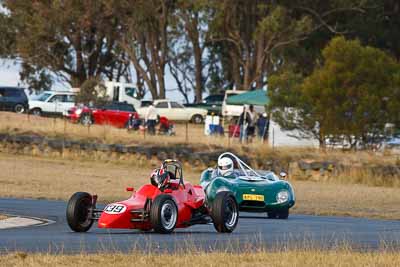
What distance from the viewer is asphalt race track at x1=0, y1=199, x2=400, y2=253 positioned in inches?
617

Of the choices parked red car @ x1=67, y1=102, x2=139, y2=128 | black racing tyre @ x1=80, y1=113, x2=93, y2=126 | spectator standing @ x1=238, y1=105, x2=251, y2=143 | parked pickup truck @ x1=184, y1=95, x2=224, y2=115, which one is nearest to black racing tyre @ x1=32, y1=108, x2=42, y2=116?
parked red car @ x1=67, y1=102, x2=139, y2=128

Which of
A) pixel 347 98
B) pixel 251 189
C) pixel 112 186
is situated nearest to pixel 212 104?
pixel 347 98

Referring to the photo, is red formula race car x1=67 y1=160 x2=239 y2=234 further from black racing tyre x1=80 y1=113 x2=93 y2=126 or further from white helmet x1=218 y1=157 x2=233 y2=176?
black racing tyre x1=80 y1=113 x2=93 y2=126

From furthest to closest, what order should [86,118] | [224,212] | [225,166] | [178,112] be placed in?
[178,112] < [86,118] < [225,166] < [224,212]

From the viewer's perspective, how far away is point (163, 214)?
1792 centimetres

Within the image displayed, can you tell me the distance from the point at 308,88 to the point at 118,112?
614 inches

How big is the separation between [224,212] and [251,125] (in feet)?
112

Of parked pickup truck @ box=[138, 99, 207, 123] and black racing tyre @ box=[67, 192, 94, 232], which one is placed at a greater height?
parked pickup truck @ box=[138, 99, 207, 123]

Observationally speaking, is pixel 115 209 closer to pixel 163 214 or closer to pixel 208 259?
pixel 163 214

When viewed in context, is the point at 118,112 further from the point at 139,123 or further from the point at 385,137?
the point at 385,137

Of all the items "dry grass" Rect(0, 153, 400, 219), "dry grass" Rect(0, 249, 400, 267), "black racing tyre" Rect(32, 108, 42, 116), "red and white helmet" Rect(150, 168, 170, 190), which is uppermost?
"black racing tyre" Rect(32, 108, 42, 116)

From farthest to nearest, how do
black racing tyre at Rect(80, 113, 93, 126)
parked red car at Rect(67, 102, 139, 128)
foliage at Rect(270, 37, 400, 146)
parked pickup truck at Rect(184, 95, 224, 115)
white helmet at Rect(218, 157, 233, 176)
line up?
parked pickup truck at Rect(184, 95, 224, 115) < parked red car at Rect(67, 102, 139, 128) < black racing tyre at Rect(80, 113, 93, 126) < foliage at Rect(270, 37, 400, 146) < white helmet at Rect(218, 157, 233, 176)

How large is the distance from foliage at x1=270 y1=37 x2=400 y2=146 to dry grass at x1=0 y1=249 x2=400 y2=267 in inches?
1319

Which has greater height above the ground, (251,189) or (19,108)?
(19,108)
